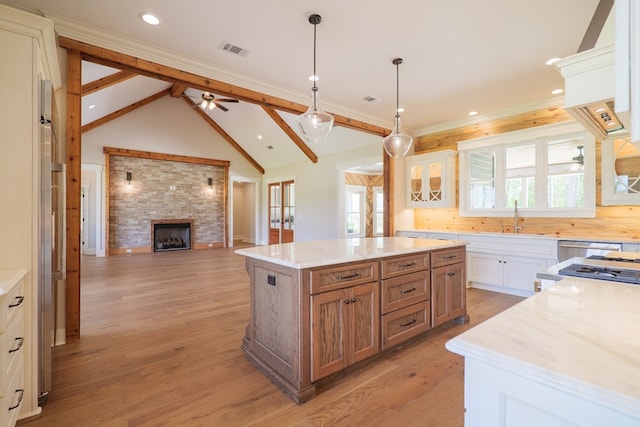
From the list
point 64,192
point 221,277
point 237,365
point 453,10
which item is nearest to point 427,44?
point 453,10

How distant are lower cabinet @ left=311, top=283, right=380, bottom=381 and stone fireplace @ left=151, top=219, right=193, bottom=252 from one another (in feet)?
26.2

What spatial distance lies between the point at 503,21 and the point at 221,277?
506cm

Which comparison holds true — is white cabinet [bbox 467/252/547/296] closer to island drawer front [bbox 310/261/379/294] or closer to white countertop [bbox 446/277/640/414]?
island drawer front [bbox 310/261/379/294]

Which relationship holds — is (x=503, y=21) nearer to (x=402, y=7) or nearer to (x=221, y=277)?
(x=402, y=7)

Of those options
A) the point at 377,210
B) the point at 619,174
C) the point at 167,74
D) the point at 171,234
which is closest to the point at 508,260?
the point at 619,174

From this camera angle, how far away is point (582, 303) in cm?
105

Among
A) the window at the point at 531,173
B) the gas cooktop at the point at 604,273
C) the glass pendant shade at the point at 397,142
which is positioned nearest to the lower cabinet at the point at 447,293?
the gas cooktop at the point at 604,273

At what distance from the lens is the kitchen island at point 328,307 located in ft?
6.28

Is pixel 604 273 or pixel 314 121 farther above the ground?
pixel 314 121

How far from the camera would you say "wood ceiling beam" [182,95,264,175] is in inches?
348

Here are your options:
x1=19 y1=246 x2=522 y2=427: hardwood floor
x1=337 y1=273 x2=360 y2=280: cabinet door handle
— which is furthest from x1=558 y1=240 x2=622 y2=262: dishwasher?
x1=337 y1=273 x2=360 y2=280: cabinet door handle

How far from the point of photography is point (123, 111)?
25.6ft

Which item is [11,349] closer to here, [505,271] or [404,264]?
[404,264]

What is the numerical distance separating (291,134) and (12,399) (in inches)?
269
